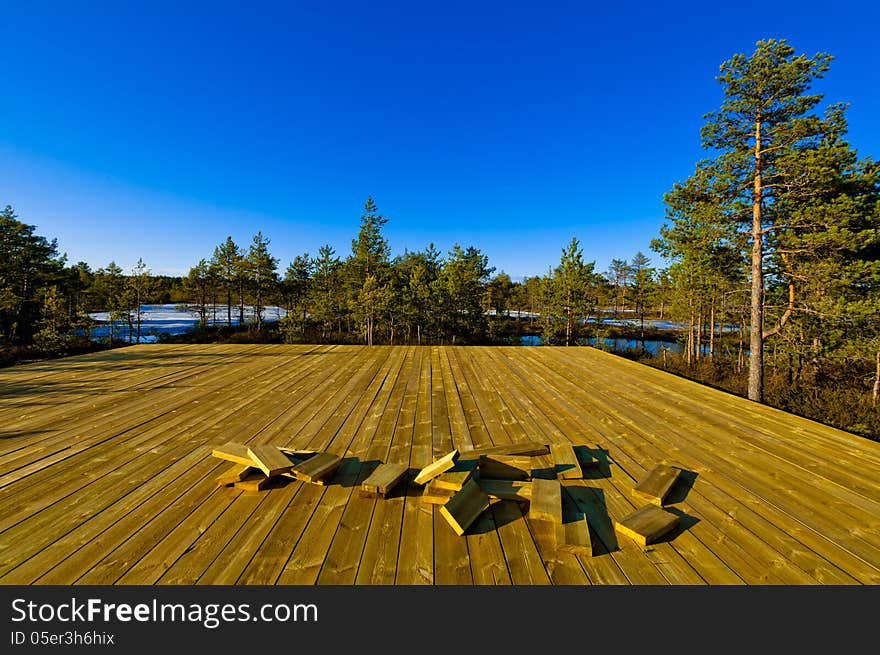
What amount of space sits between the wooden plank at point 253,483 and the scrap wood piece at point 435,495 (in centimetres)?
107

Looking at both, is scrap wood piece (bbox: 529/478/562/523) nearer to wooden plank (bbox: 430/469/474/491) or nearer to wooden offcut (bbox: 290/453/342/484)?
wooden plank (bbox: 430/469/474/491)

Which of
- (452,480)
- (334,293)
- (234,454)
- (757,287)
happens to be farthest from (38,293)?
(757,287)

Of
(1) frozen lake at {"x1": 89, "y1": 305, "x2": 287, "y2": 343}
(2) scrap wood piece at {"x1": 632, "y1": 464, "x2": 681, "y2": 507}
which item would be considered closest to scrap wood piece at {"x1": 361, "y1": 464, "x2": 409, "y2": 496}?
(2) scrap wood piece at {"x1": 632, "y1": 464, "x2": 681, "y2": 507}

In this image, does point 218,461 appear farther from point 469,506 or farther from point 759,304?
point 759,304

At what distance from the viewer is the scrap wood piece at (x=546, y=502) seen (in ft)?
6.04

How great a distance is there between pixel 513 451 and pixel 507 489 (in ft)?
1.79

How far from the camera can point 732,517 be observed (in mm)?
1960

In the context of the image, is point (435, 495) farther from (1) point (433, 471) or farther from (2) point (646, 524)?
(2) point (646, 524)

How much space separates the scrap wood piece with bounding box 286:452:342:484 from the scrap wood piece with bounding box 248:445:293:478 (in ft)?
0.24

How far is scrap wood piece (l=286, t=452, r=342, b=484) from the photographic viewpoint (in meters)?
2.24

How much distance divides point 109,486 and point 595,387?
553 centimetres

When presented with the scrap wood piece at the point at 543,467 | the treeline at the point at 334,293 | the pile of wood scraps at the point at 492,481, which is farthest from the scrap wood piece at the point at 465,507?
the treeline at the point at 334,293
